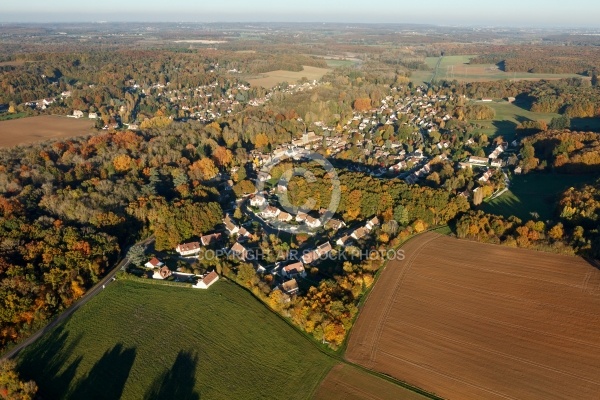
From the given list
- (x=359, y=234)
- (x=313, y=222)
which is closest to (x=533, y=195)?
(x=359, y=234)

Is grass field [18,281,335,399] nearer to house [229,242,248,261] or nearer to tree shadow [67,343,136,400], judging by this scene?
tree shadow [67,343,136,400]

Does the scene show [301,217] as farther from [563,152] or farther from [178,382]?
[563,152]

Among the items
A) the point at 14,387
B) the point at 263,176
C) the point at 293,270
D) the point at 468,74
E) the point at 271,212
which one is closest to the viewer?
the point at 14,387

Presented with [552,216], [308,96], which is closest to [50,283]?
[552,216]

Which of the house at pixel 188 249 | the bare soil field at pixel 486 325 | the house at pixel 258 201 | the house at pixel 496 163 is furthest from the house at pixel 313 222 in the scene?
the house at pixel 496 163

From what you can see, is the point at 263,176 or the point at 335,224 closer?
the point at 335,224

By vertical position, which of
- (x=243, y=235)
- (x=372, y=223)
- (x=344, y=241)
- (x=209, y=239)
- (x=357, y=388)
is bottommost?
(x=357, y=388)

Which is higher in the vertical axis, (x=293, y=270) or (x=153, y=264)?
(x=293, y=270)

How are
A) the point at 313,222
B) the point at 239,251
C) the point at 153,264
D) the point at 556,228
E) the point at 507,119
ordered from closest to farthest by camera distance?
the point at 153,264 < the point at 556,228 < the point at 239,251 < the point at 313,222 < the point at 507,119
